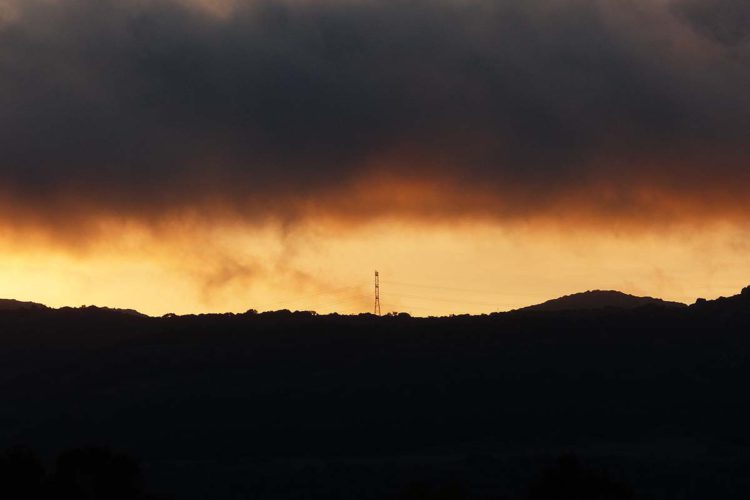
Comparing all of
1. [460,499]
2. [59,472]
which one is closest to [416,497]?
[460,499]

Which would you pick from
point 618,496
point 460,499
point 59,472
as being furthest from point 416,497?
point 59,472

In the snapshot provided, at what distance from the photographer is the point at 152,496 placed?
12800cm

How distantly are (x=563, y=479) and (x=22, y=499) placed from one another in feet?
122

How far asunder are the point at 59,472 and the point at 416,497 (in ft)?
81.3

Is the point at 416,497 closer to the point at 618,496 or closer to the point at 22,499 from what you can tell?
the point at 618,496

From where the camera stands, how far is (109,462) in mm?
129875

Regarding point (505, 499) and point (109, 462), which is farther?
point (505, 499)

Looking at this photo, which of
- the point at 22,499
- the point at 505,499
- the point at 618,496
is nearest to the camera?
the point at 22,499

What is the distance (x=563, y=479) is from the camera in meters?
134

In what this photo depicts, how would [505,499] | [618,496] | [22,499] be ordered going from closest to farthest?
[22,499] → [618,496] → [505,499]

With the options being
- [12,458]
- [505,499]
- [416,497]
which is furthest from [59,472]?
[505,499]

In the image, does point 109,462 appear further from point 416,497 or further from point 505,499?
point 505,499

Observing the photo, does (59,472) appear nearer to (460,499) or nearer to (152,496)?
(152,496)

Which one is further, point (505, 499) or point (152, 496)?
point (505, 499)
